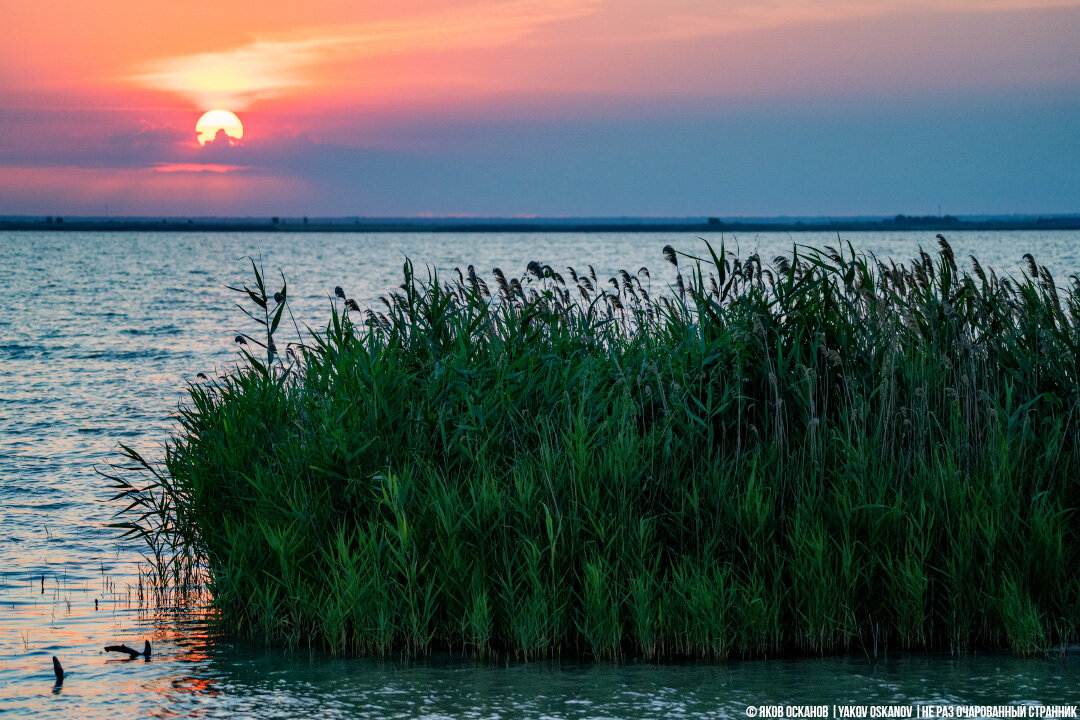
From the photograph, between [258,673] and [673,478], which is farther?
[673,478]

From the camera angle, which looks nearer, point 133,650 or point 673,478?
point 133,650

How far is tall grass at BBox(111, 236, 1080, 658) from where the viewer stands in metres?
8.64

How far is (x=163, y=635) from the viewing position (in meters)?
9.60

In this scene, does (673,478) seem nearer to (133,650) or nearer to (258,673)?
(258,673)

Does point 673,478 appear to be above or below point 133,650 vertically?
above

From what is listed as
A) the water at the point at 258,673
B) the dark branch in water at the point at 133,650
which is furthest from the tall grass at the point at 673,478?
the dark branch in water at the point at 133,650

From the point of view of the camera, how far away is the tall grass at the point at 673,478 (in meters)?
8.64

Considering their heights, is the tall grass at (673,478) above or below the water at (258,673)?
above

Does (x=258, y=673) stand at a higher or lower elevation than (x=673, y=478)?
lower

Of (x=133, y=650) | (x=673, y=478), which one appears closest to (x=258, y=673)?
(x=133, y=650)

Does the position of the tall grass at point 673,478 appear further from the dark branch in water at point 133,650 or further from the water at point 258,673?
the dark branch in water at point 133,650

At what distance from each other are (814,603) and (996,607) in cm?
150

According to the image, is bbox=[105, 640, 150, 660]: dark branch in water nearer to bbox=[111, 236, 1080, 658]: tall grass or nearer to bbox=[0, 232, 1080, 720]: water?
bbox=[0, 232, 1080, 720]: water

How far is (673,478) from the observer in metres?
9.20
